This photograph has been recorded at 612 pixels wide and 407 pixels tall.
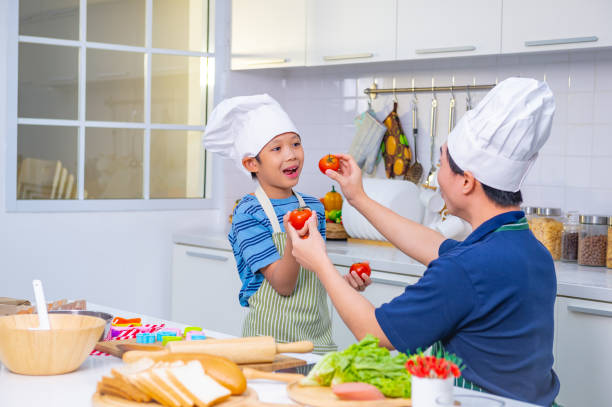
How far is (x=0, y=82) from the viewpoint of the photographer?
133 inches

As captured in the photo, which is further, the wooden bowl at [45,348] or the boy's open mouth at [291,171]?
the boy's open mouth at [291,171]

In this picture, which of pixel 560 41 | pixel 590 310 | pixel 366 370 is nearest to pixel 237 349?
pixel 366 370

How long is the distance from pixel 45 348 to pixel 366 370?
57 cm

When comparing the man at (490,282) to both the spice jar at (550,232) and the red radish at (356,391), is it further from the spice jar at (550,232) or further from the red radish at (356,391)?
the spice jar at (550,232)

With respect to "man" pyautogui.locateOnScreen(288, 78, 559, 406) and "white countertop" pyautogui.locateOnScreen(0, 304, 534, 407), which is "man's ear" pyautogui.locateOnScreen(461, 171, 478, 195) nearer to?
"man" pyautogui.locateOnScreen(288, 78, 559, 406)

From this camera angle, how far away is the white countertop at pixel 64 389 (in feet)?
3.98

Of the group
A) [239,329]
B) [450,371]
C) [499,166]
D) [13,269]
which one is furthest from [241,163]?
[13,269]

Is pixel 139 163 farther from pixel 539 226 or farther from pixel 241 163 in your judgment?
pixel 539 226

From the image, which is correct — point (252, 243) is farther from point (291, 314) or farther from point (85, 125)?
point (85, 125)

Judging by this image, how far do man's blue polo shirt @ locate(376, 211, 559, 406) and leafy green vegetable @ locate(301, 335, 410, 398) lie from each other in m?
0.18

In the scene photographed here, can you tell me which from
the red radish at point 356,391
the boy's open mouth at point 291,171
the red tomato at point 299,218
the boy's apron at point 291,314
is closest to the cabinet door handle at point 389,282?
the boy's apron at point 291,314

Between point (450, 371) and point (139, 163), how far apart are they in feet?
9.62

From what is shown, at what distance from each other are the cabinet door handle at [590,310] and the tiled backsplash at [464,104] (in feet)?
2.57

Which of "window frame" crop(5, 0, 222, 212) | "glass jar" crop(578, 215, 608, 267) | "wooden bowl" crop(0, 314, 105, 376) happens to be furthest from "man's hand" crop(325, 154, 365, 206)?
"window frame" crop(5, 0, 222, 212)
